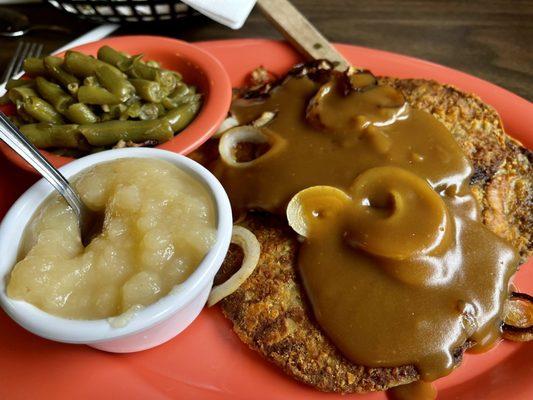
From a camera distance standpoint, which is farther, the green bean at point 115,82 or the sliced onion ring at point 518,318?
the green bean at point 115,82

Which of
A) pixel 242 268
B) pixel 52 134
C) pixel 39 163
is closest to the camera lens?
pixel 39 163

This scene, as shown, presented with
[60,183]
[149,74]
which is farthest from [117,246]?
[149,74]

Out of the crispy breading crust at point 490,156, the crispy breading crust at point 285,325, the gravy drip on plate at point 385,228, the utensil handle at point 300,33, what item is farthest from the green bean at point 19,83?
the crispy breading crust at point 490,156

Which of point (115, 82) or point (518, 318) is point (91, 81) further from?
point (518, 318)

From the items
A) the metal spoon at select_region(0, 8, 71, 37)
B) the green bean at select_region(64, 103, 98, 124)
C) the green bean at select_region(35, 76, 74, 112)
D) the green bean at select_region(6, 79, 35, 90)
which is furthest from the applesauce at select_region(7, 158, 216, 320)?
the metal spoon at select_region(0, 8, 71, 37)

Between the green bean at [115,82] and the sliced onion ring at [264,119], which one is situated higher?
the green bean at [115,82]

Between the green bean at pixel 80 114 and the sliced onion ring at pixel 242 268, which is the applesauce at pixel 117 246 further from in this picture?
the green bean at pixel 80 114

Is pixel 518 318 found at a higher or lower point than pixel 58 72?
lower
